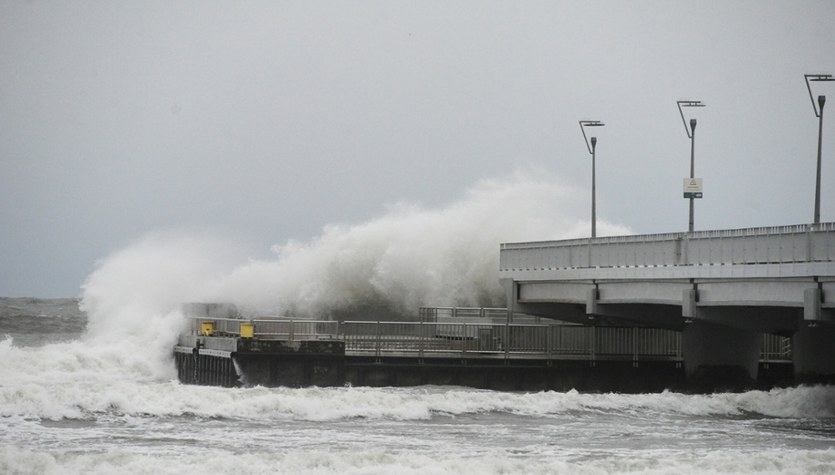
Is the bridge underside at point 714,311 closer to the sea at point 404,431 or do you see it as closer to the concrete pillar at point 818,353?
the concrete pillar at point 818,353

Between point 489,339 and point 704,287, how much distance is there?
921 cm

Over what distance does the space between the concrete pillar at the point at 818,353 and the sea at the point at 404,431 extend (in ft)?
2.46

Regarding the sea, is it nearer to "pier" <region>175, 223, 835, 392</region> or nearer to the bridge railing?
"pier" <region>175, 223, 835, 392</region>

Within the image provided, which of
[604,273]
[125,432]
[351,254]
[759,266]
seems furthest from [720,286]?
[351,254]

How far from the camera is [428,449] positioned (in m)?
33.0

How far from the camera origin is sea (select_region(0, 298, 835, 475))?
30156 mm

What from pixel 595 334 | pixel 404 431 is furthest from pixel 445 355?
pixel 404 431

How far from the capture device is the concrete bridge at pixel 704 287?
39.9m

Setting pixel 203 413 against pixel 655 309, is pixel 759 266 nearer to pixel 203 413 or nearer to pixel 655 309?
pixel 655 309

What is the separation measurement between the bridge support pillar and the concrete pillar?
3.00 meters

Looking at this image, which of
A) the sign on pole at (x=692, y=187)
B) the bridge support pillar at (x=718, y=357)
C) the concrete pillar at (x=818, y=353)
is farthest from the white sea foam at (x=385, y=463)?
the sign on pole at (x=692, y=187)

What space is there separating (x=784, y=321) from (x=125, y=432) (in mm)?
21539

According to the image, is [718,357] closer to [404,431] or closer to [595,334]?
[595,334]

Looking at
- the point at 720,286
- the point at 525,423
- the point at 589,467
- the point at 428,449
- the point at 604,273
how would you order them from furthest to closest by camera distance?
the point at 604,273 → the point at 720,286 → the point at 525,423 → the point at 428,449 → the point at 589,467
